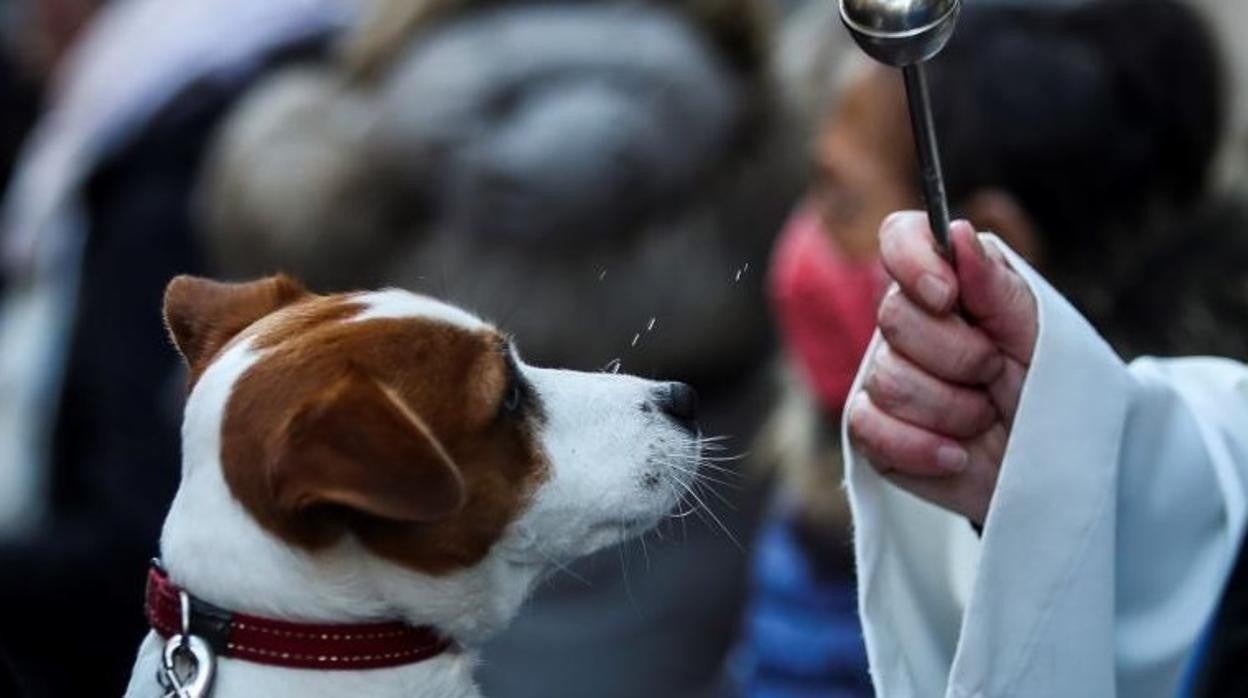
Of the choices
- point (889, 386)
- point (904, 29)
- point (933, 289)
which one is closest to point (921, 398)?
point (889, 386)

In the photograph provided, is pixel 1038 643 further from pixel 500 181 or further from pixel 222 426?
pixel 500 181

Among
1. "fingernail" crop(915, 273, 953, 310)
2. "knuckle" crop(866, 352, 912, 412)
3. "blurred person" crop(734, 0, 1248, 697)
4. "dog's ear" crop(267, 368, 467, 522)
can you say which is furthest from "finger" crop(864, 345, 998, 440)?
"blurred person" crop(734, 0, 1248, 697)

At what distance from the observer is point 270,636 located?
185 centimetres

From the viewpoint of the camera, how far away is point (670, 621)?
13.2 feet

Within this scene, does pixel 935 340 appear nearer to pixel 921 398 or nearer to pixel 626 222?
pixel 921 398

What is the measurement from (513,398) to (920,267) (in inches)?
15.2

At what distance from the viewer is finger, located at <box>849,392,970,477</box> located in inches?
83.7

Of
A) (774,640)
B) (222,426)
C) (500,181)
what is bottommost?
(774,640)

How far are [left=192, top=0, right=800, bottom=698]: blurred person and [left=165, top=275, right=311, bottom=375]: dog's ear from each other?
167 cm

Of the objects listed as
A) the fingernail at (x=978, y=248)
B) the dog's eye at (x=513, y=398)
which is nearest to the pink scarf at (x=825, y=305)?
the fingernail at (x=978, y=248)

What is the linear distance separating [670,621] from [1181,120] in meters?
1.38

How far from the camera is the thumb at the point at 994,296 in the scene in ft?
6.67

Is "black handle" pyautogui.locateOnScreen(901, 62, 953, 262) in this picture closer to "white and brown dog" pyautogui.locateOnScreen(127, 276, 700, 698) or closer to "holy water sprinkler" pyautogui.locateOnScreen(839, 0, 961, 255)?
"holy water sprinkler" pyautogui.locateOnScreen(839, 0, 961, 255)

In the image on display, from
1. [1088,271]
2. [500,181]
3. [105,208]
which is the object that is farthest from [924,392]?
[105,208]
